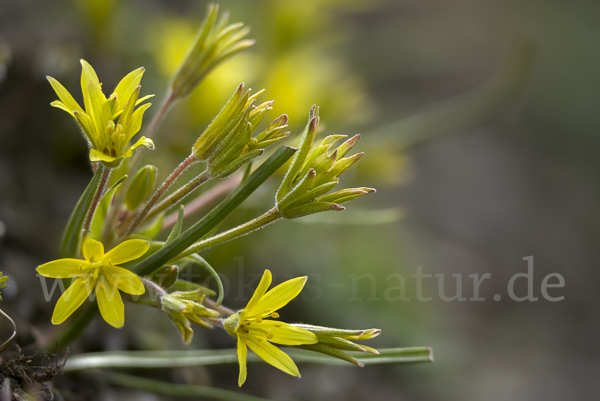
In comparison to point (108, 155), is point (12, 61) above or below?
above

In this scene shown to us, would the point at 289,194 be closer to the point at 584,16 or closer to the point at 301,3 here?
the point at 301,3

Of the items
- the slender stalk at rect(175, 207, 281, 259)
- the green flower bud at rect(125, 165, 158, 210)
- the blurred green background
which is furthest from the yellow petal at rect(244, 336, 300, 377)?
the blurred green background

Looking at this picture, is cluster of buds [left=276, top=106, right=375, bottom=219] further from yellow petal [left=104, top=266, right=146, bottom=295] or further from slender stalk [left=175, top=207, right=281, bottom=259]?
yellow petal [left=104, top=266, right=146, bottom=295]

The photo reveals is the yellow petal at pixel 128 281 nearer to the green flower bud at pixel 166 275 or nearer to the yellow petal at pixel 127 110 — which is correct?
the green flower bud at pixel 166 275

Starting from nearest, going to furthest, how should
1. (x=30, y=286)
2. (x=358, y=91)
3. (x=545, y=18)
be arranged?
1. (x=30, y=286)
2. (x=358, y=91)
3. (x=545, y=18)

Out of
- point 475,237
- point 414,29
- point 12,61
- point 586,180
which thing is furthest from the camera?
point 414,29

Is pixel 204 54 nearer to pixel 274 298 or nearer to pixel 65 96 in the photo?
pixel 65 96

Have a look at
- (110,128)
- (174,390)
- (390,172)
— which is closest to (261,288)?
(110,128)

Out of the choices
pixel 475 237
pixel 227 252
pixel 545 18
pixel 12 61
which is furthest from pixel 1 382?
pixel 545 18
